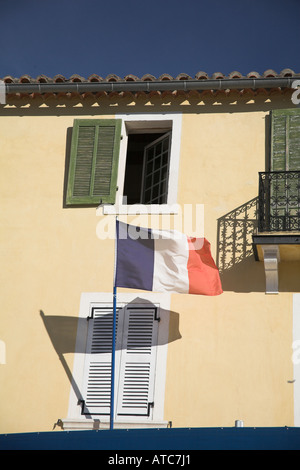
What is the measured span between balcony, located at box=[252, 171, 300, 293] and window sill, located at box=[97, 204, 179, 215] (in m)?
1.28

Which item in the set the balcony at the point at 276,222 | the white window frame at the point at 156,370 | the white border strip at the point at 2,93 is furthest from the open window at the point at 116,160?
the white window frame at the point at 156,370

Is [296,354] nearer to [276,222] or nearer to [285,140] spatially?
[276,222]

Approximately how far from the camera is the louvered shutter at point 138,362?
Result: 36.2 feet

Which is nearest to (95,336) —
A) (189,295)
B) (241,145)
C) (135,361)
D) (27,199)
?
(135,361)

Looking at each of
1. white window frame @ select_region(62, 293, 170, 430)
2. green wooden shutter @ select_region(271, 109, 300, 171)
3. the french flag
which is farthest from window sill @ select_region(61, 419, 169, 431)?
green wooden shutter @ select_region(271, 109, 300, 171)

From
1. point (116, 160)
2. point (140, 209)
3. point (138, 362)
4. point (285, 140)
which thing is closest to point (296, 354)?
point (138, 362)

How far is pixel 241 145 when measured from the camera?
12.5 meters

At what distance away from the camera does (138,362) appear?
37.1ft

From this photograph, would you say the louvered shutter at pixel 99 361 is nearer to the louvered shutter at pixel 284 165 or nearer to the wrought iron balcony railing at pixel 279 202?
the wrought iron balcony railing at pixel 279 202

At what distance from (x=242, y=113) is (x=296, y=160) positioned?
1176 mm

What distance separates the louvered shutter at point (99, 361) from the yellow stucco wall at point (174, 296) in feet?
0.92

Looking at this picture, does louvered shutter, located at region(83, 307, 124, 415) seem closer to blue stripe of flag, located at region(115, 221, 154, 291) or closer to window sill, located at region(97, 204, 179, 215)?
blue stripe of flag, located at region(115, 221, 154, 291)

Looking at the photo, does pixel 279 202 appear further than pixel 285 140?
No

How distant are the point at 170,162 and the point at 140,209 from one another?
35.3 inches
